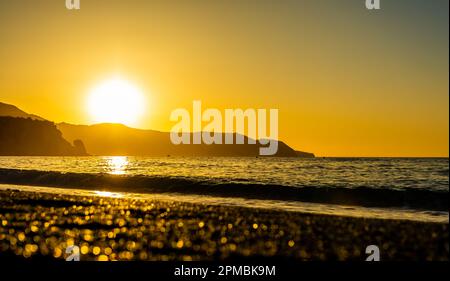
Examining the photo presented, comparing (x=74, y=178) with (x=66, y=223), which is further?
(x=74, y=178)

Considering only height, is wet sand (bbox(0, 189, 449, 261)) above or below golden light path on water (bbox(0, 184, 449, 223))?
above

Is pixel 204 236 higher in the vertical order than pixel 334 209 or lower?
higher

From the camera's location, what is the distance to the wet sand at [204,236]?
16.9 metres

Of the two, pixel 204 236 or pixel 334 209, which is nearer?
pixel 204 236

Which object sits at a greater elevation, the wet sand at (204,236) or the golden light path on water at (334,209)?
the wet sand at (204,236)

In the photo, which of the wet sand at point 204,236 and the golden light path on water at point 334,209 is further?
the golden light path on water at point 334,209

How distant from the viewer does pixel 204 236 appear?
20.5m

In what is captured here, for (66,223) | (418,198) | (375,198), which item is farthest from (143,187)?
(66,223)

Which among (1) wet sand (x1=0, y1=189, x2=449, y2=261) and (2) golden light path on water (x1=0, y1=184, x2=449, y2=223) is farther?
(2) golden light path on water (x1=0, y1=184, x2=449, y2=223)

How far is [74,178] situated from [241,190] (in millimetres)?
30005

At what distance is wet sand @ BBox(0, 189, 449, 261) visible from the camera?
16.9 metres
